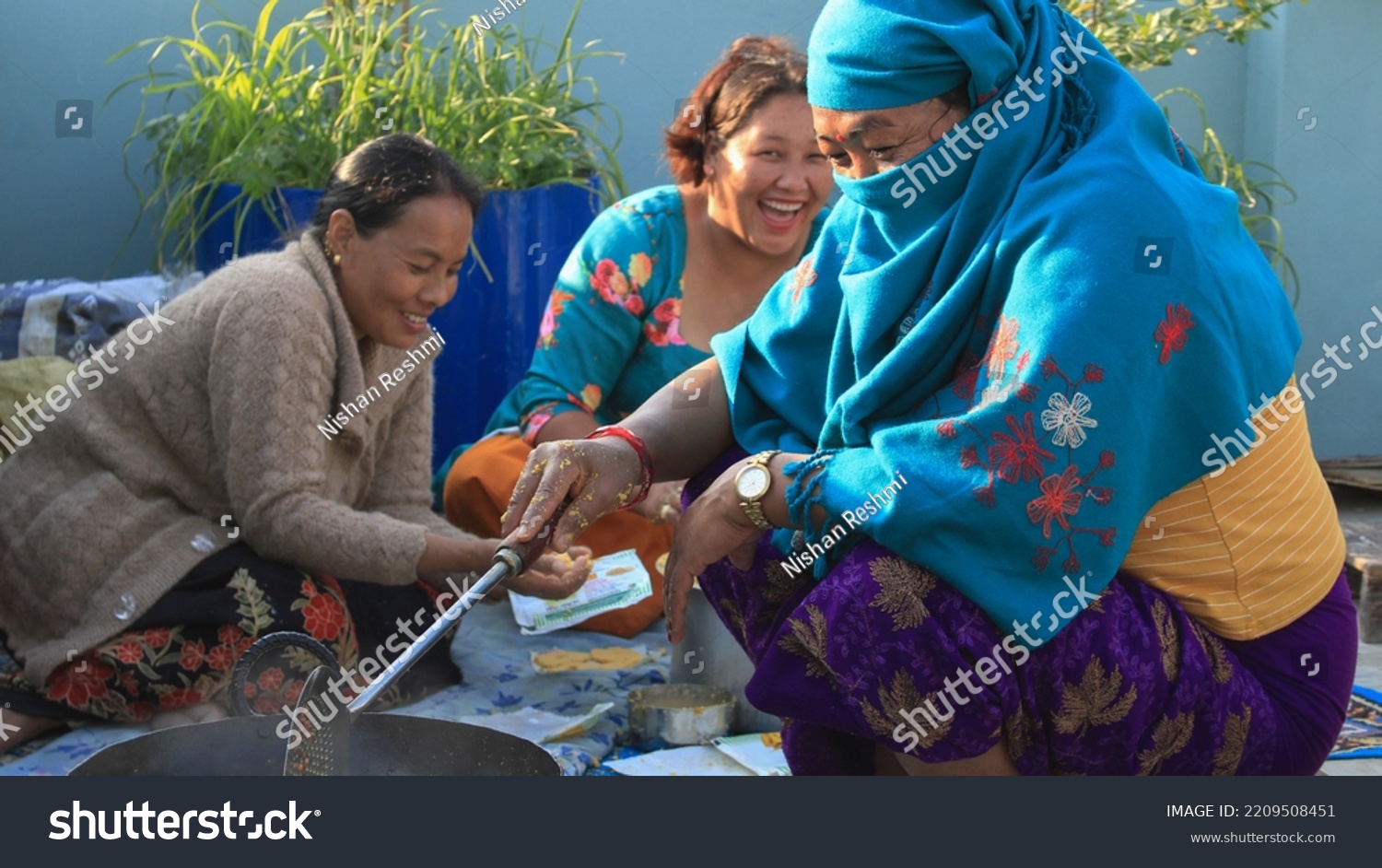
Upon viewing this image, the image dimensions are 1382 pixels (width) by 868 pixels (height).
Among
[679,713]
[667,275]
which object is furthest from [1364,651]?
[667,275]

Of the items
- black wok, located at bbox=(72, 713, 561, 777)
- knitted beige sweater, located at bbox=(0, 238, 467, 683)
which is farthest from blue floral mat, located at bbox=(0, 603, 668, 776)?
black wok, located at bbox=(72, 713, 561, 777)

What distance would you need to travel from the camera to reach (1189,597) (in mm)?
1801

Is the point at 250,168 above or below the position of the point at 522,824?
above

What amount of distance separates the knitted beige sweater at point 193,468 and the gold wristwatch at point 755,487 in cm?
102

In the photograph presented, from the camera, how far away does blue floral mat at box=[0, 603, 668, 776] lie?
2529mm

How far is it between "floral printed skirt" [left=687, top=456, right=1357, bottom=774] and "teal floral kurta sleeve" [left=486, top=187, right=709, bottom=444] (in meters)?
1.54

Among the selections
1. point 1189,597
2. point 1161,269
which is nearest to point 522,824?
point 1189,597

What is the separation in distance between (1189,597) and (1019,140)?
611 mm

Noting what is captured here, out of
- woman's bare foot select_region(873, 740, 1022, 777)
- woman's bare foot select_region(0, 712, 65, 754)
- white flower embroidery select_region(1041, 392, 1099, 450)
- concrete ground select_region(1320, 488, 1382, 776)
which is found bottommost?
concrete ground select_region(1320, 488, 1382, 776)

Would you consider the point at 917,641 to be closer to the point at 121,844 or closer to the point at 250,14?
the point at 121,844

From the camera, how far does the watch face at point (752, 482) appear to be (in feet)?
6.11

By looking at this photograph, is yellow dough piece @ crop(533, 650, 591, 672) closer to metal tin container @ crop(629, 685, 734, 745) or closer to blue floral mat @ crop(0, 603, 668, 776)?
blue floral mat @ crop(0, 603, 668, 776)

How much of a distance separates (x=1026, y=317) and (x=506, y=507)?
194 cm

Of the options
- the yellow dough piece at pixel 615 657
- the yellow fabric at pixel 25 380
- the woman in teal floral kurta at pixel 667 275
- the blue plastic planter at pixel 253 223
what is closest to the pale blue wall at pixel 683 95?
the blue plastic planter at pixel 253 223
